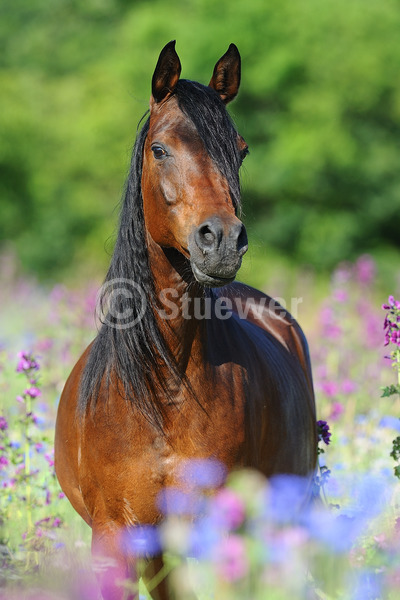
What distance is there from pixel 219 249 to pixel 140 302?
1.77 feet

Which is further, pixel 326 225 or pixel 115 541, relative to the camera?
pixel 326 225

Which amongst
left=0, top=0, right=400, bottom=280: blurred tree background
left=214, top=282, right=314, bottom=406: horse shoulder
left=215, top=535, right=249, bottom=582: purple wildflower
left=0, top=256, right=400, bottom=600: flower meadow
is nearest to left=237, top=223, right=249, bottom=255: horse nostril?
left=0, top=256, right=400, bottom=600: flower meadow

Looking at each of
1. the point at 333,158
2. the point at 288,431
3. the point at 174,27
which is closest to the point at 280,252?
the point at 333,158

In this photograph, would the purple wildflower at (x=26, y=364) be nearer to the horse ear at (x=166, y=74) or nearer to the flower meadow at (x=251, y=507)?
the flower meadow at (x=251, y=507)

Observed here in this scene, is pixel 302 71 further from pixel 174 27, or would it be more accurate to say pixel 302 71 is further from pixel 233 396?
pixel 233 396

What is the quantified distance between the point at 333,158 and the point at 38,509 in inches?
725

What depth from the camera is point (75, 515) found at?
4.50 m

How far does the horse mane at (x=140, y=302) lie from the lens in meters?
2.88

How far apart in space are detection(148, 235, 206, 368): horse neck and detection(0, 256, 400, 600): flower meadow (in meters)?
0.45

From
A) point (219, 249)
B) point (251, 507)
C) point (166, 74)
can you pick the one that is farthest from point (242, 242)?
point (251, 507)

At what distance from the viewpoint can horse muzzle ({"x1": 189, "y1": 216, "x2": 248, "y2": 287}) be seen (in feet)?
8.26

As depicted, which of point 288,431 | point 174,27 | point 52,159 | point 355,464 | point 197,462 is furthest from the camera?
point 52,159

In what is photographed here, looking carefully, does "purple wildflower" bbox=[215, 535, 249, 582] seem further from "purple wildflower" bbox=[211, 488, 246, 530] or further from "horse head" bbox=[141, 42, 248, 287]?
"horse head" bbox=[141, 42, 248, 287]

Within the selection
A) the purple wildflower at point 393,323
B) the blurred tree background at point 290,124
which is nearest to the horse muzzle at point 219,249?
the purple wildflower at point 393,323
